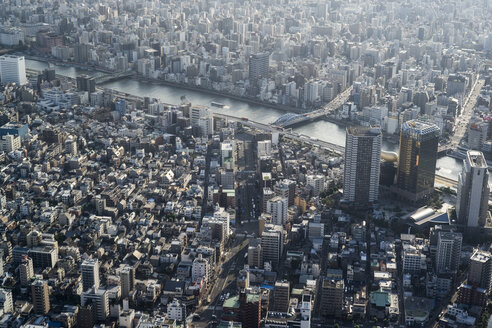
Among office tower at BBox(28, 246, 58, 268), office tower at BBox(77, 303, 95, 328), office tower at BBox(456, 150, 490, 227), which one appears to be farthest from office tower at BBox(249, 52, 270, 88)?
office tower at BBox(77, 303, 95, 328)

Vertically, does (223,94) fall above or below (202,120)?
below

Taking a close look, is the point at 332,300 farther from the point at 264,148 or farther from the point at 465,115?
the point at 465,115

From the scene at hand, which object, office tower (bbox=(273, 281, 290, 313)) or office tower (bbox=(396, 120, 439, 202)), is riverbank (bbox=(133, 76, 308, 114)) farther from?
office tower (bbox=(273, 281, 290, 313))

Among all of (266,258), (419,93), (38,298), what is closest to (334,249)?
(266,258)

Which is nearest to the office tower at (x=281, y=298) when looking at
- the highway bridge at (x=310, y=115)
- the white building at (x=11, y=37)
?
the highway bridge at (x=310, y=115)

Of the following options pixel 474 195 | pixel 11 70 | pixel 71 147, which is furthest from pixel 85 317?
pixel 11 70

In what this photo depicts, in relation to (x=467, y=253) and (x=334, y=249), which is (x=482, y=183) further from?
(x=334, y=249)

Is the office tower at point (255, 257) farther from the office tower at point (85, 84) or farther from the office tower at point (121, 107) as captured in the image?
the office tower at point (85, 84)
